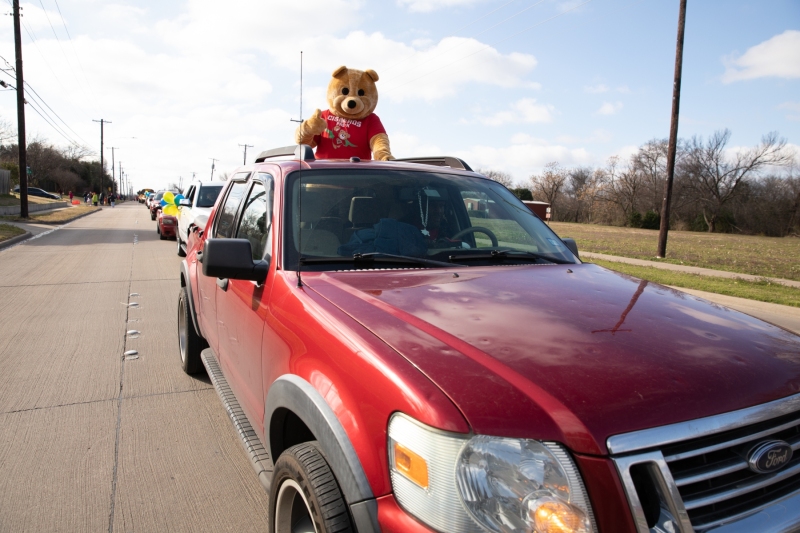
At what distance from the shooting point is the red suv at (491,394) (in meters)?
1.38

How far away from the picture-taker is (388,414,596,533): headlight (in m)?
1.34

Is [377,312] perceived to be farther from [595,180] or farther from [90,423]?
[595,180]

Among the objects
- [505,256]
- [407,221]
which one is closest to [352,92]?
[407,221]

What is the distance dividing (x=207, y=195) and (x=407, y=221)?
33.5ft

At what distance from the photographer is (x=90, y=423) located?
3.89m

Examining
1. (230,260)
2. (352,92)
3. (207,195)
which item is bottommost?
(230,260)

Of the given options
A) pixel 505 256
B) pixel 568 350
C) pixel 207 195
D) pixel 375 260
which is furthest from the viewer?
pixel 207 195

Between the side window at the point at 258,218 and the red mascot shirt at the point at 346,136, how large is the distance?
3.67 metres

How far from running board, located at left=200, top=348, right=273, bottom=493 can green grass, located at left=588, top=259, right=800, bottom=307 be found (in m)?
7.96

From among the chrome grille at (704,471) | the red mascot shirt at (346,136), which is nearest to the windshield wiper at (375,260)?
the chrome grille at (704,471)

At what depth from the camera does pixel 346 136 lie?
7105mm

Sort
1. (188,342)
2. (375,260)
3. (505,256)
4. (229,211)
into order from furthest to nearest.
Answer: (188,342) < (229,211) < (505,256) < (375,260)

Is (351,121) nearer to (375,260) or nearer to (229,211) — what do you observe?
(229,211)

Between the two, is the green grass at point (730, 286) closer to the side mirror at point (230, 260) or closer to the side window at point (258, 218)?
the side window at point (258, 218)
